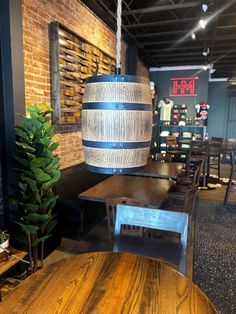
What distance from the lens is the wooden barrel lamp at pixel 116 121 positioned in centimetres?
90

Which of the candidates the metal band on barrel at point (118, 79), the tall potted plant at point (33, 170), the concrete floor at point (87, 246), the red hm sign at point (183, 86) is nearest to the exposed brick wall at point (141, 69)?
the red hm sign at point (183, 86)

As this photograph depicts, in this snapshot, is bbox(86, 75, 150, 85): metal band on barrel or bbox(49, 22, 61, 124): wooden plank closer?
bbox(86, 75, 150, 85): metal band on barrel

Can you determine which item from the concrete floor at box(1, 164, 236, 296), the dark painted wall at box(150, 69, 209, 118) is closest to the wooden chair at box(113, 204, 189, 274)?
the concrete floor at box(1, 164, 236, 296)

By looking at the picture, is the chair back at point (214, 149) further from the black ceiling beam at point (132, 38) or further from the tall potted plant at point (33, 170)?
the tall potted plant at point (33, 170)

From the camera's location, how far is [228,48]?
21.0 ft

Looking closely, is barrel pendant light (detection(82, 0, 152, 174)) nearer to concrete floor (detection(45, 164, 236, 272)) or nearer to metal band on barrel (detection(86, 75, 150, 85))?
metal band on barrel (detection(86, 75, 150, 85))

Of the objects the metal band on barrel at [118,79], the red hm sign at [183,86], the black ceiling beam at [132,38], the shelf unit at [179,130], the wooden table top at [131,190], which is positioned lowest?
the wooden table top at [131,190]

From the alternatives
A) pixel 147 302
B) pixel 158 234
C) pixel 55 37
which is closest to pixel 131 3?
pixel 55 37

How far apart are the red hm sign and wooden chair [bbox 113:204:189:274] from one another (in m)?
7.75

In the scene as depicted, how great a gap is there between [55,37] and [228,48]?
5.09 metres

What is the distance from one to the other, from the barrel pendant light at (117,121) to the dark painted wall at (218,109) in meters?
9.71

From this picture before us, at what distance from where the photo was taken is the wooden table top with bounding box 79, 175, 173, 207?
2646 mm

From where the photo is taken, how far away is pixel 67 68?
3.37 m

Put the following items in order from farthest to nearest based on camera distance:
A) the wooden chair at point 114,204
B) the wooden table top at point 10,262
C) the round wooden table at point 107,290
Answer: the wooden chair at point 114,204 < the wooden table top at point 10,262 < the round wooden table at point 107,290
